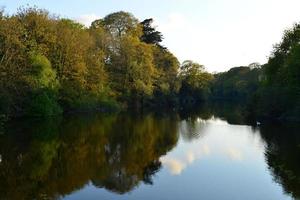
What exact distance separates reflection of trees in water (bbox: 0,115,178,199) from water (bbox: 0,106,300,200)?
0.04 metres

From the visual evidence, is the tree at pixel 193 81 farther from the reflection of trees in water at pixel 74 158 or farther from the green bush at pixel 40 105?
the reflection of trees in water at pixel 74 158

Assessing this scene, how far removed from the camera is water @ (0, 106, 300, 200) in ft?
63.8

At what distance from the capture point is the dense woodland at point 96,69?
5150 centimetres

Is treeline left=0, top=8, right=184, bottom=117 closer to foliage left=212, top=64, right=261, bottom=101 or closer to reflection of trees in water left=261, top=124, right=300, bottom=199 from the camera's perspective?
reflection of trees in water left=261, top=124, right=300, bottom=199

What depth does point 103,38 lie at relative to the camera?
74.4 m

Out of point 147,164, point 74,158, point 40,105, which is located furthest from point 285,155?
point 40,105

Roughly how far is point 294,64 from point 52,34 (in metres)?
30.7

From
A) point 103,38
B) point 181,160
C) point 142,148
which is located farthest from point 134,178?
point 103,38

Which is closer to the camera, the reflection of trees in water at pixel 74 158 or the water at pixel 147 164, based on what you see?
the water at pixel 147 164

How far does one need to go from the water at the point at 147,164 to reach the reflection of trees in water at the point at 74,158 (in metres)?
0.04

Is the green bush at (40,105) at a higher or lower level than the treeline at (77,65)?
lower

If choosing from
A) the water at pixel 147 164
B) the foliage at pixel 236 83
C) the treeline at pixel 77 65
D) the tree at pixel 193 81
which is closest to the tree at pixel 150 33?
the treeline at pixel 77 65

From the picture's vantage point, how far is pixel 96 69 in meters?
68.1

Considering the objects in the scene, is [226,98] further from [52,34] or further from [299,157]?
[299,157]
